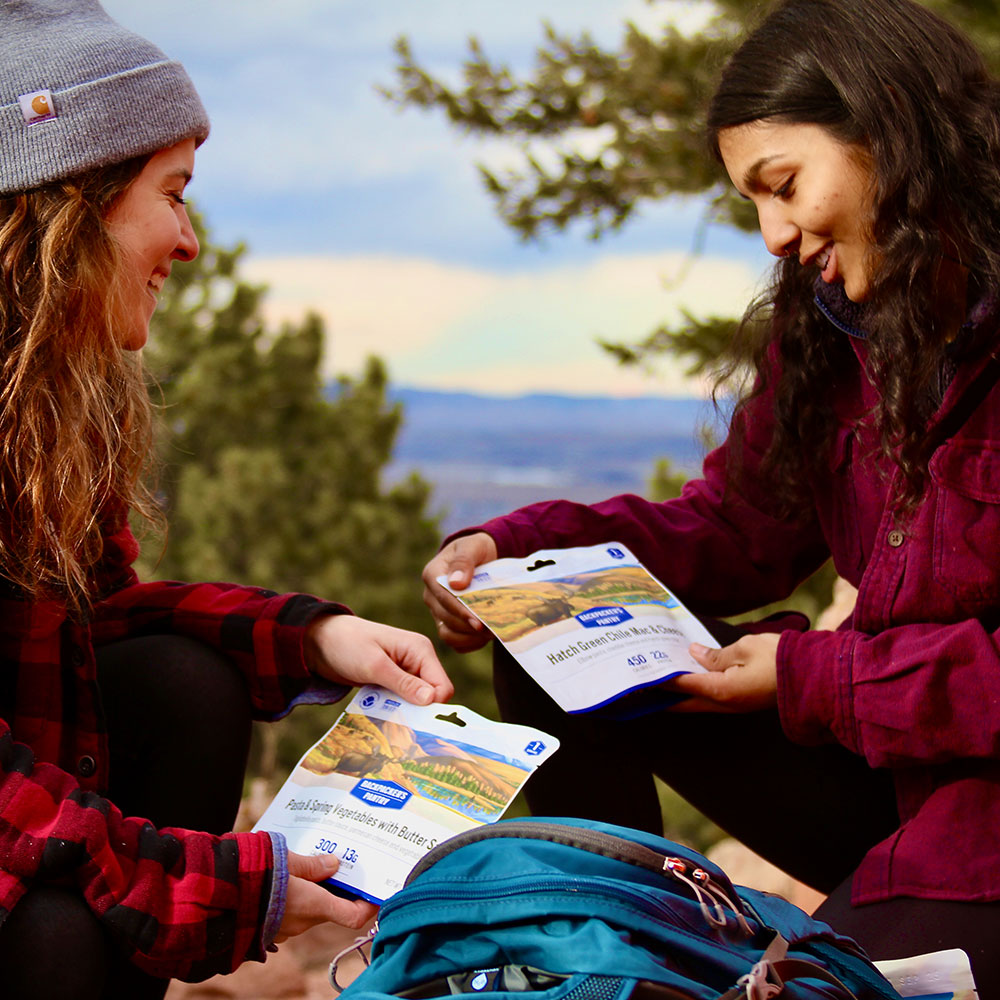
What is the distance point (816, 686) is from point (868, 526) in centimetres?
32

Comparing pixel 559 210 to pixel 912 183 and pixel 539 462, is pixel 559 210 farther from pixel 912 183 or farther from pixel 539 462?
pixel 539 462

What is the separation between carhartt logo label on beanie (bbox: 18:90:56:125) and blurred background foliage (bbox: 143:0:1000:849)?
368 cm

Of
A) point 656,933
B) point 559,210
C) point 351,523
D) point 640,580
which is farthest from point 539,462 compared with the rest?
point 656,933

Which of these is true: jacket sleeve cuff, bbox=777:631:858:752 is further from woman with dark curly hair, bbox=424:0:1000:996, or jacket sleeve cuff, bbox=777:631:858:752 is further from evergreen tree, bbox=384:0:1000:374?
evergreen tree, bbox=384:0:1000:374

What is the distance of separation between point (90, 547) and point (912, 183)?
3.69ft

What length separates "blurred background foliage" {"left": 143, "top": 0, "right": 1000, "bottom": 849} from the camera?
4965 millimetres

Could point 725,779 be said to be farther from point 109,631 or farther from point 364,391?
point 364,391

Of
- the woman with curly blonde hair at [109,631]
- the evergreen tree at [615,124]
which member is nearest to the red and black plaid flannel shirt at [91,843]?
the woman with curly blonde hair at [109,631]

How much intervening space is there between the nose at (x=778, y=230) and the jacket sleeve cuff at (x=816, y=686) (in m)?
0.51

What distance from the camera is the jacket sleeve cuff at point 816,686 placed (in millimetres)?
1392

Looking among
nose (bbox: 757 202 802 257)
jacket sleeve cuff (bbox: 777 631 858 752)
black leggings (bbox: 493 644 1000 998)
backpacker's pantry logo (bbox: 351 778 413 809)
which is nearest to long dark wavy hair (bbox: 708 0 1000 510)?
nose (bbox: 757 202 802 257)

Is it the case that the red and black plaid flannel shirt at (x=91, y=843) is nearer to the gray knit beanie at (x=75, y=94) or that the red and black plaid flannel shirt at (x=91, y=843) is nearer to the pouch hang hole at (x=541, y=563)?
the gray knit beanie at (x=75, y=94)

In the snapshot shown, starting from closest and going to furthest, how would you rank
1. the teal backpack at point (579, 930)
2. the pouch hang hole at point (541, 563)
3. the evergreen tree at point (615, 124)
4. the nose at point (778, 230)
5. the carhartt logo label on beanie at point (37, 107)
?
the teal backpack at point (579, 930) < the carhartt logo label on beanie at point (37, 107) < the nose at point (778, 230) < the pouch hang hole at point (541, 563) < the evergreen tree at point (615, 124)

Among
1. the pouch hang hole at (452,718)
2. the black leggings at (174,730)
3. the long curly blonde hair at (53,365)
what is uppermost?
the long curly blonde hair at (53,365)
